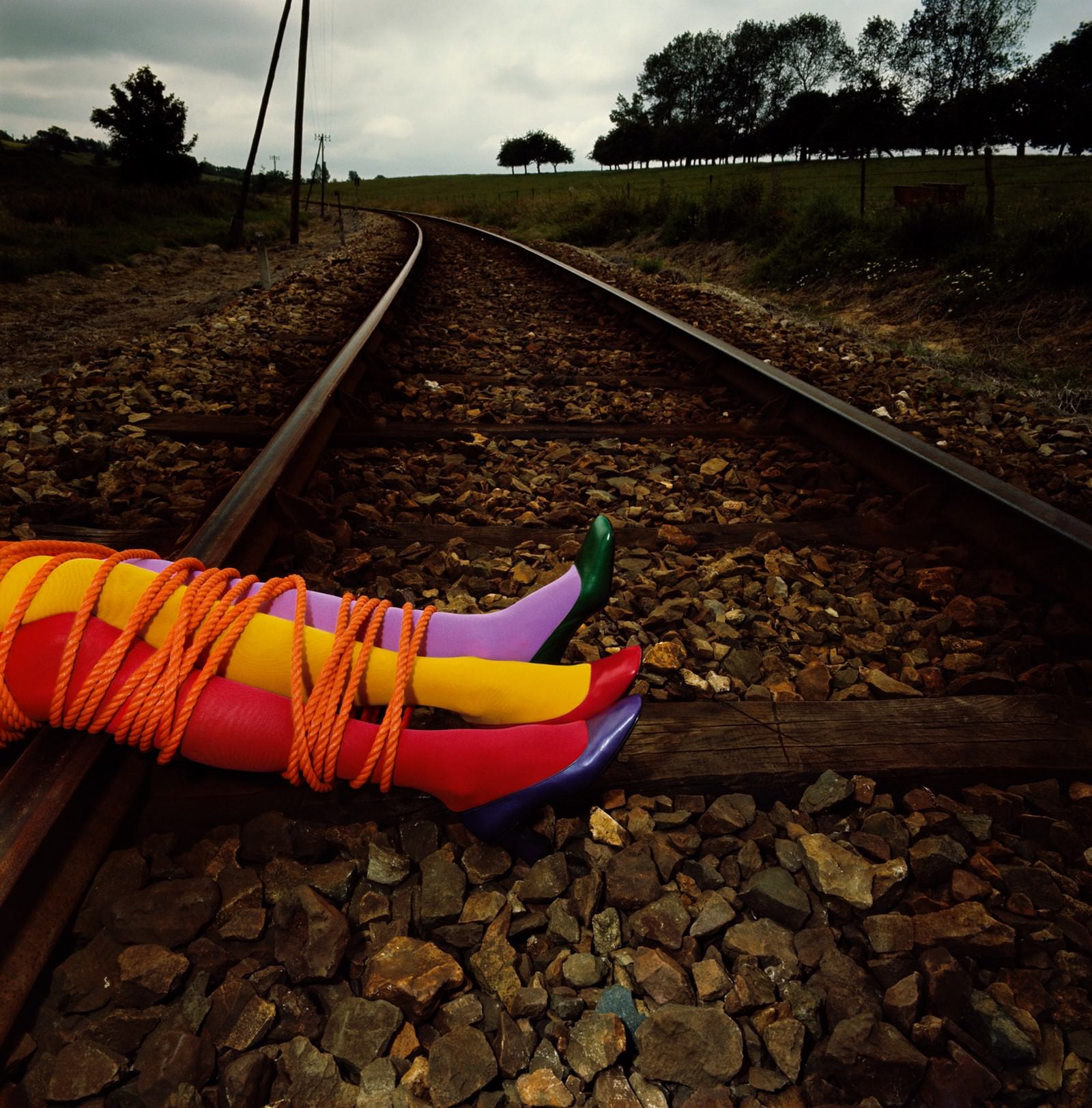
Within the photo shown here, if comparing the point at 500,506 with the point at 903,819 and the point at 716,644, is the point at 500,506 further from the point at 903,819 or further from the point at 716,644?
the point at 903,819

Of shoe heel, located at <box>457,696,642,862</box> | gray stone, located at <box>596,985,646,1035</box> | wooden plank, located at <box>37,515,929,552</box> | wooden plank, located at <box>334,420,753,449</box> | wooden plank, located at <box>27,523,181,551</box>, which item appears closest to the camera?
gray stone, located at <box>596,985,646,1035</box>

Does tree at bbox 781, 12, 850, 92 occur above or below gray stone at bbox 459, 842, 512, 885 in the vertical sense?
above

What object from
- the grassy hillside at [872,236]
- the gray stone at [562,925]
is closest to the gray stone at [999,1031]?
the gray stone at [562,925]

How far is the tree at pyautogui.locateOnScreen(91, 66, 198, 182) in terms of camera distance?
42875mm

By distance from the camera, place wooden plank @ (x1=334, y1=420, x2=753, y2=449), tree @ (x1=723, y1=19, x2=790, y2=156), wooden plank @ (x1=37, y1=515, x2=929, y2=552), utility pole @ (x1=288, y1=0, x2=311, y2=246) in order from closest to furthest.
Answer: wooden plank @ (x1=37, y1=515, x2=929, y2=552) → wooden plank @ (x1=334, y1=420, x2=753, y2=449) → utility pole @ (x1=288, y1=0, x2=311, y2=246) → tree @ (x1=723, y1=19, x2=790, y2=156)

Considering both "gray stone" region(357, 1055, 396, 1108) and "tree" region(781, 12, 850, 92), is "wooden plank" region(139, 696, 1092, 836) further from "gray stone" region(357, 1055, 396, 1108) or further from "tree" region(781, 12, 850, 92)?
"tree" region(781, 12, 850, 92)

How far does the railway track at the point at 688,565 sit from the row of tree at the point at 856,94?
88.6 ft

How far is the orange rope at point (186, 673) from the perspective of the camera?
1.07 meters

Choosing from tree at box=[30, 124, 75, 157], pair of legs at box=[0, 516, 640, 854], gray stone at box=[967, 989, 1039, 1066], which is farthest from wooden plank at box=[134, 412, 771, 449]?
tree at box=[30, 124, 75, 157]

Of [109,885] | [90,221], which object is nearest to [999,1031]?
[109,885]

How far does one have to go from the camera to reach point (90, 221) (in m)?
13.7

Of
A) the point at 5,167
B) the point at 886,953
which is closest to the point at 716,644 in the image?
the point at 886,953

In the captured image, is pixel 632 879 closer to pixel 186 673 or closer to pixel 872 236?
pixel 186 673

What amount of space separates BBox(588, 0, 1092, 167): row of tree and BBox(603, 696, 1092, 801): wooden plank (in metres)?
28.5
